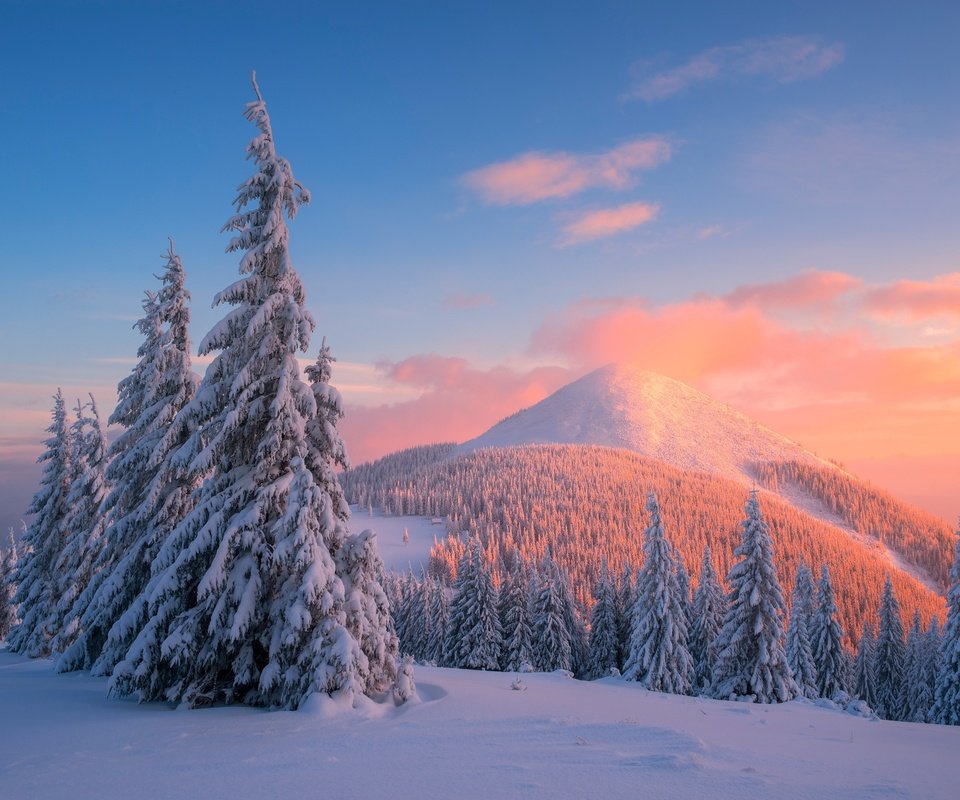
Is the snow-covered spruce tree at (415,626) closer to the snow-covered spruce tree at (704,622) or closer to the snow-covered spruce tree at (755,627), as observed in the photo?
the snow-covered spruce tree at (704,622)

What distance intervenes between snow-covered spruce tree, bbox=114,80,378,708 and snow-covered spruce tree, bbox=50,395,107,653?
19.7m

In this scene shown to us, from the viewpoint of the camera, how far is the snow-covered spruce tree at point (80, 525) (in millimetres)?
31406

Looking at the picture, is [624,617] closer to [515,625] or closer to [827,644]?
[515,625]

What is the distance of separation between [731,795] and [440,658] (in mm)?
58792

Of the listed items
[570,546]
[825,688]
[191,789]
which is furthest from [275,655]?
[570,546]

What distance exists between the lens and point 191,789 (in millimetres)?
7344

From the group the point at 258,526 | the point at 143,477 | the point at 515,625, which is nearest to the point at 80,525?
the point at 143,477

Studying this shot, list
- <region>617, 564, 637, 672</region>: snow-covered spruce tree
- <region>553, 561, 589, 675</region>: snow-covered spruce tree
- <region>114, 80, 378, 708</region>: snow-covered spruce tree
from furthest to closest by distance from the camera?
<region>553, 561, 589, 675</region>: snow-covered spruce tree
<region>617, 564, 637, 672</region>: snow-covered spruce tree
<region>114, 80, 378, 708</region>: snow-covered spruce tree

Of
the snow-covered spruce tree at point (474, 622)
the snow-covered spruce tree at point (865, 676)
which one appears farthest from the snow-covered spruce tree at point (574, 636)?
the snow-covered spruce tree at point (865, 676)

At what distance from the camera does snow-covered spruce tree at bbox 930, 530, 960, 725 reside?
3653cm

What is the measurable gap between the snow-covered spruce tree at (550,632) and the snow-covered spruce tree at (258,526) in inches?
1737

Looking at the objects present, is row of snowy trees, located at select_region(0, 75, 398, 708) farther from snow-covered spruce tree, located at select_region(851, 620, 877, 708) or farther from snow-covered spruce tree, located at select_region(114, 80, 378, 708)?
snow-covered spruce tree, located at select_region(851, 620, 877, 708)

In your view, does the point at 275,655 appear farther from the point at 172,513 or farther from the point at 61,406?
the point at 61,406

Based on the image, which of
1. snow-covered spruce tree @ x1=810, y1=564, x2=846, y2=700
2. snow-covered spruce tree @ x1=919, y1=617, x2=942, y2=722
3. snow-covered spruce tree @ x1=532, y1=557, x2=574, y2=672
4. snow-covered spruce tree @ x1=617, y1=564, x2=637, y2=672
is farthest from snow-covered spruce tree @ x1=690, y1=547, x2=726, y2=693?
snow-covered spruce tree @ x1=919, y1=617, x2=942, y2=722
